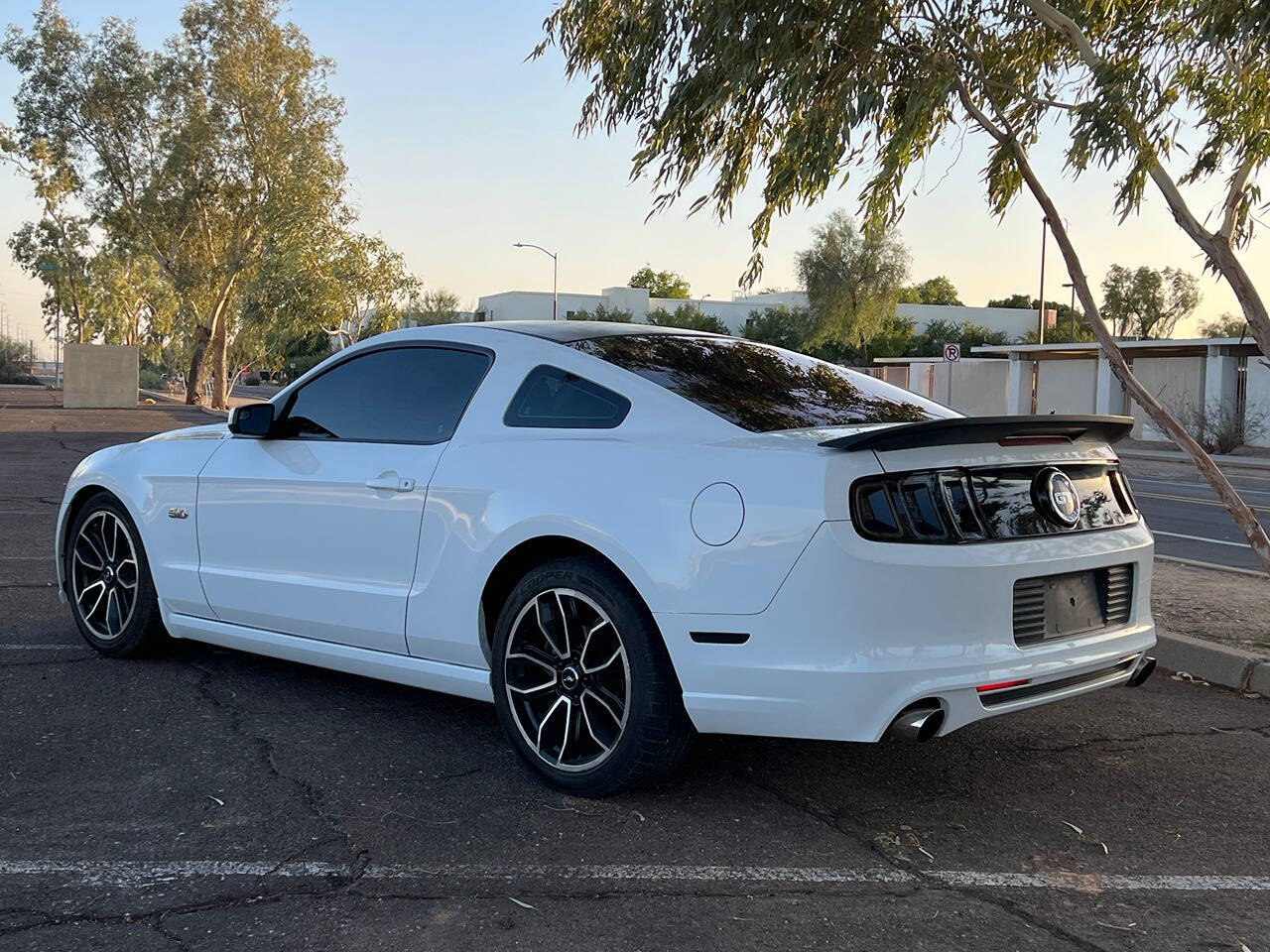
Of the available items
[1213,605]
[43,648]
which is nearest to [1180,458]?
[1213,605]

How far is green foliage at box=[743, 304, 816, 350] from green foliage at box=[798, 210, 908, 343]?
8.79 ft

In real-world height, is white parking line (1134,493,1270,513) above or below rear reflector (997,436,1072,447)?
below

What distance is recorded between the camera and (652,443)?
12.5 feet

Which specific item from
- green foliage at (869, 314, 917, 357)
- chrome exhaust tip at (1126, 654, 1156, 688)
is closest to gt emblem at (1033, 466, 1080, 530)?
chrome exhaust tip at (1126, 654, 1156, 688)

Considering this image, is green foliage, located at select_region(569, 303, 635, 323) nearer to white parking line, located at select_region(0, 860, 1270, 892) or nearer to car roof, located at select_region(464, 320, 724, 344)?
car roof, located at select_region(464, 320, 724, 344)

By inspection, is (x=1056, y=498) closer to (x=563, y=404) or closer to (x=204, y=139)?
(x=563, y=404)

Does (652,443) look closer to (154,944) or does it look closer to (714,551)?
(714,551)

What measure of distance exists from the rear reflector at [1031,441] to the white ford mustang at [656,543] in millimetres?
14

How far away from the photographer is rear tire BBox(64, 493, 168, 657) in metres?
5.49

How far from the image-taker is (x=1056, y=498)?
12.7 ft

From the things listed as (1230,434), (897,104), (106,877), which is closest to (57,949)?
(106,877)

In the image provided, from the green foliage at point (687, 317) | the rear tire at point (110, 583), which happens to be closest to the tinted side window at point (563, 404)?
the rear tire at point (110, 583)

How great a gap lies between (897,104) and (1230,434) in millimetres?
28402

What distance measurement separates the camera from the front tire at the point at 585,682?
3691 millimetres
